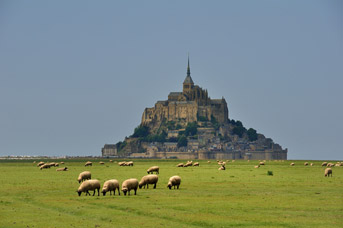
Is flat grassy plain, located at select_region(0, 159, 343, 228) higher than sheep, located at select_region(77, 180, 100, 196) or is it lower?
lower

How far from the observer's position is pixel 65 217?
28.2 m

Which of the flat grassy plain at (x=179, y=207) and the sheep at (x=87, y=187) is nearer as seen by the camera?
the flat grassy plain at (x=179, y=207)

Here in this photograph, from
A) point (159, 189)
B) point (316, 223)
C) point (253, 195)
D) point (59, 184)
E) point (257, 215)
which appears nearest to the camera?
point (316, 223)

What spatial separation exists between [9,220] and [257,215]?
1134cm

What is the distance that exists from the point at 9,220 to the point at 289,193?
19.2 meters

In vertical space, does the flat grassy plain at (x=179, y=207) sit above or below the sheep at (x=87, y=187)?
below

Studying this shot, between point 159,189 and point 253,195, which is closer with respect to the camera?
point 253,195

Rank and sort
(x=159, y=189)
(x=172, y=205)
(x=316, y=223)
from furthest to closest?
(x=159, y=189) < (x=172, y=205) < (x=316, y=223)

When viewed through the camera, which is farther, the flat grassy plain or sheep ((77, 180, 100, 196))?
sheep ((77, 180, 100, 196))

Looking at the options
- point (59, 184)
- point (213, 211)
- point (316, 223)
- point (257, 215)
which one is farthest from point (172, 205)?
point (59, 184)

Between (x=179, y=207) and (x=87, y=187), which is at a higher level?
(x=87, y=187)

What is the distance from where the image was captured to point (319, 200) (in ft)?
115

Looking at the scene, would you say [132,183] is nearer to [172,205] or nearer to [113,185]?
[113,185]

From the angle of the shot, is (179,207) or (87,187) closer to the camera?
(179,207)
